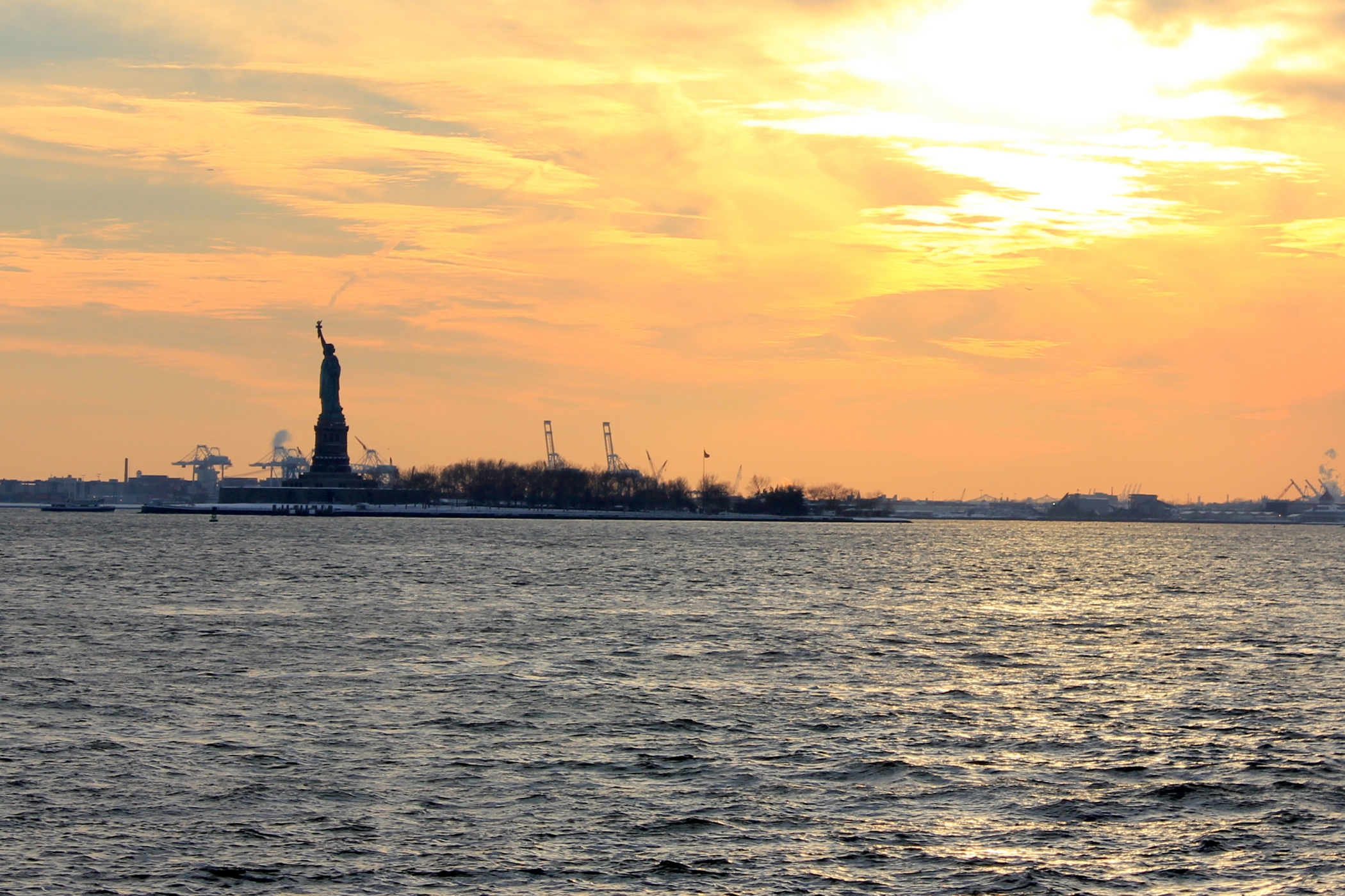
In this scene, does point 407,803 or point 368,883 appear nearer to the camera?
point 368,883

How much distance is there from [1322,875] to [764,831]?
9.38 m

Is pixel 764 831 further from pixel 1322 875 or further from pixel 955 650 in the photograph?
pixel 955 650

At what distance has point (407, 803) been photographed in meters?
28.0

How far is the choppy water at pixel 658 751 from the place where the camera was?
24.0m

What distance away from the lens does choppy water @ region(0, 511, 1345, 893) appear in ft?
78.7

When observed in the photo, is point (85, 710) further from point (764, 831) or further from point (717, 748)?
point (764, 831)

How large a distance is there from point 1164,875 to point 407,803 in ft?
45.6

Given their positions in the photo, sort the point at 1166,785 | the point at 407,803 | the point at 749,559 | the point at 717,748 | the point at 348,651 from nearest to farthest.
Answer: the point at 407,803
the point at 1166,785
the point at 717,748
the point at 348,651
the point at 749,559

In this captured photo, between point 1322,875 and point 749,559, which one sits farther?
point 749,559

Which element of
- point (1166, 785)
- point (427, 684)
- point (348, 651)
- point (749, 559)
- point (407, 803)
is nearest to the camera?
point (407, 803)

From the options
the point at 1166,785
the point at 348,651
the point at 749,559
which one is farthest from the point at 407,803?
the point at 749,559

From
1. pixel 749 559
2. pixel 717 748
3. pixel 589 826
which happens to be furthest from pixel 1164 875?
pixel 749 559

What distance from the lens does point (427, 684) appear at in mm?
44406

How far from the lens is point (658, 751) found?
111ft
